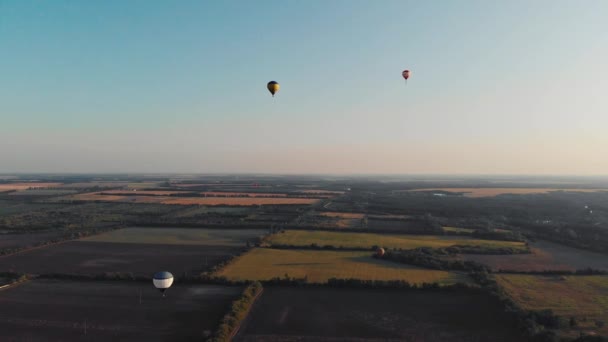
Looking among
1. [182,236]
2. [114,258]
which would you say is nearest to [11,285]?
[114,258]

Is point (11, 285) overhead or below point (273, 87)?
below

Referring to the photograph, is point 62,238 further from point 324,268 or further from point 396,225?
point 396,225

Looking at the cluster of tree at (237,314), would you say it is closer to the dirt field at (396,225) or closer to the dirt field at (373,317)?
the dirt field at (373,317)

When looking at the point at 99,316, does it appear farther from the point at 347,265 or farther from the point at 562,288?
the point at 562,288

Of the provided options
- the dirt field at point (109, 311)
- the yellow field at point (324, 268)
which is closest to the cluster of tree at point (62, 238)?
the dirt field at point (109, 311)

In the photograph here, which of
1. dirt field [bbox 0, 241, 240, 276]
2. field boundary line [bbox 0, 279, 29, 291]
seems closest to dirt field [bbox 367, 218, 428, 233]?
dirt field [bbox 0, 241, 240, 276]

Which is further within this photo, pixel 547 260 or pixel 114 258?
pixel 547 260

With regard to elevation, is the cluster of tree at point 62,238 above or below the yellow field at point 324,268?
above
